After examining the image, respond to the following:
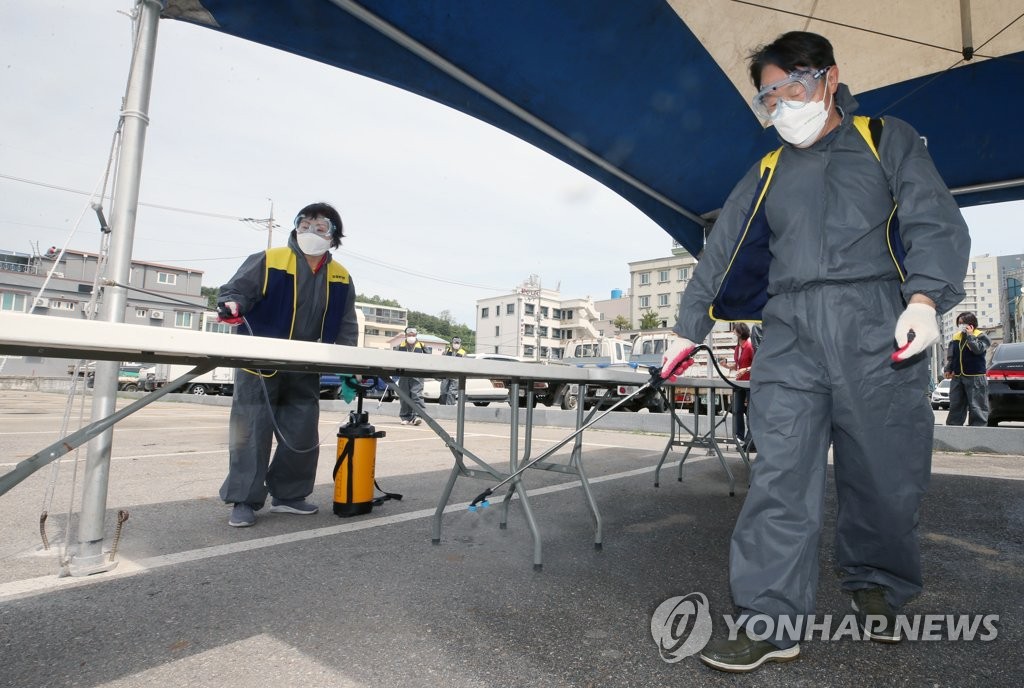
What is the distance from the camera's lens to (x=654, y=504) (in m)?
3.83

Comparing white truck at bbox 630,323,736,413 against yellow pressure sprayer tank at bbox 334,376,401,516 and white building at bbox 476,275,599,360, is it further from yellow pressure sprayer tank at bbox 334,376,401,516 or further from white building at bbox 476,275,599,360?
white building at bbox 476,275,599,360

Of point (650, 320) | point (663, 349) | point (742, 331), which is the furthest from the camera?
point (650, 320)

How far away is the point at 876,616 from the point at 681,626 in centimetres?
63

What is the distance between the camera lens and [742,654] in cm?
158

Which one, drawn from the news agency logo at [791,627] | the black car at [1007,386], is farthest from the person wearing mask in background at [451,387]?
the news agency logo at [791,627]

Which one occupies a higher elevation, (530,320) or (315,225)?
(530,320)

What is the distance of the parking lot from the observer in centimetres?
155

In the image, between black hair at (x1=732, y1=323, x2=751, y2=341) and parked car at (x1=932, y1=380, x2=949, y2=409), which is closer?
black hair at (x1=732, y1=323, x2=751, y2=341)

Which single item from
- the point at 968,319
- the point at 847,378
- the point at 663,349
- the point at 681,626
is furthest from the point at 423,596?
the point at 663,349

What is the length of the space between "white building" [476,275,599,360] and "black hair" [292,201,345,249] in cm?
5665

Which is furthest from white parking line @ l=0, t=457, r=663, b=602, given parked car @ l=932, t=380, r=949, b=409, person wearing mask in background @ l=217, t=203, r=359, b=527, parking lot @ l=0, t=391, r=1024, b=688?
parked car @ l=932, t=380, r=949, b=409

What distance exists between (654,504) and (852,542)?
6.66ft

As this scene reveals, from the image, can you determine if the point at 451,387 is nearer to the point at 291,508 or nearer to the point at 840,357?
the point at 291,508

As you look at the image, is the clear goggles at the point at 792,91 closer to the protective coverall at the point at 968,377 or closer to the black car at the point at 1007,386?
the protective coverall at the point at 968,377
